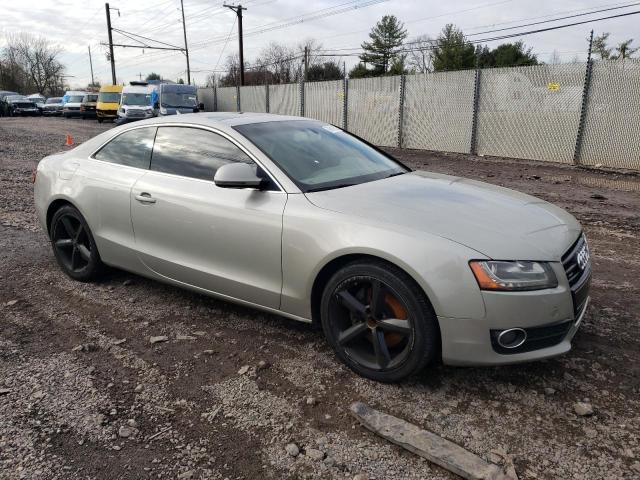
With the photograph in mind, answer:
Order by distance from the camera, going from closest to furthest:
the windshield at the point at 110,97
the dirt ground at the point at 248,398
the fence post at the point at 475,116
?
the dirt ground at the point at 248,398
the fence post at the point at 475,116
the windshield at the point at 110,97

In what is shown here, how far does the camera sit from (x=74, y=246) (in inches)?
183

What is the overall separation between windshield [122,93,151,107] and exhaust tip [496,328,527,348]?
27.1 m

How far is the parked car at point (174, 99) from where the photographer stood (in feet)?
80.3

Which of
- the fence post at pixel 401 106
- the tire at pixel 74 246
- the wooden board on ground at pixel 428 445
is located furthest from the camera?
the fence post at pixel 401 106

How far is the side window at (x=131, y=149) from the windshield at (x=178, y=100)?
21.5 m

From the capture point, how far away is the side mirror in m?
3.23

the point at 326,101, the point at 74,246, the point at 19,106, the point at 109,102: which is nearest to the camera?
the point at 74,246

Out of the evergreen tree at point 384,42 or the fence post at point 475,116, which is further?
the evergreen tree at point 384,42

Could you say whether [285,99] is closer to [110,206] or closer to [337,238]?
[110,206]

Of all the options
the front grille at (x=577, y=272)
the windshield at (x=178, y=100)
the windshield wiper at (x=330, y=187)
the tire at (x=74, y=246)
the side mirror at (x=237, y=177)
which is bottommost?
the tire at (x=74, y=246)

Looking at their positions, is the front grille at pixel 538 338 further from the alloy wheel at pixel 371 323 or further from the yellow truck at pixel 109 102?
the yellow truck at pixel 109 102

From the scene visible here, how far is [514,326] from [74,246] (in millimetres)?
3805

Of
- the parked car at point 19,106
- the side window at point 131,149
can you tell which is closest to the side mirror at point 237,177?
the side window at point 131,149

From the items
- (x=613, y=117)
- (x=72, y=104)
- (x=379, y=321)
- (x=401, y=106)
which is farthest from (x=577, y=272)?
(x=72, y=104)
